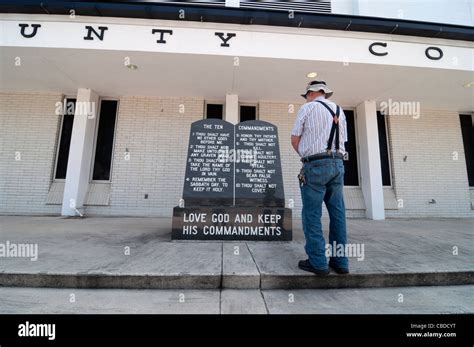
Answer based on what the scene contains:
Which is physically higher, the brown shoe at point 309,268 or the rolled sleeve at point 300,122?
the rolled sleeve at point 300,122

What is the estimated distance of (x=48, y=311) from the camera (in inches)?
80.3

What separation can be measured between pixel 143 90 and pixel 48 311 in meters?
6.65

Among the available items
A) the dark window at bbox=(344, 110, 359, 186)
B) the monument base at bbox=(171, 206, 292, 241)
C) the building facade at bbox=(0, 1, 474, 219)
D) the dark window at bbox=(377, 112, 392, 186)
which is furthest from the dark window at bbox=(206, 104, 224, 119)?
the dark window at bbox=(377, 112, 392, 186)

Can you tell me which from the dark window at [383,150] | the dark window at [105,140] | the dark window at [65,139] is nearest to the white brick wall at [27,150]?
the dark window at [65,139]

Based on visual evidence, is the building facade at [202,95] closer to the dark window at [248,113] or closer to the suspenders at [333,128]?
A: the dark window at [248,113]

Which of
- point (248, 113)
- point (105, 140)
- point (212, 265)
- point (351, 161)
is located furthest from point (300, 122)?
point (105, 140)

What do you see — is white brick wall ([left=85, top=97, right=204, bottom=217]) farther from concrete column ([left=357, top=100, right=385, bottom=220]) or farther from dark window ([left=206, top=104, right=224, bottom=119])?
concrete column ([left=357, top=100, right=385, bottom=220])

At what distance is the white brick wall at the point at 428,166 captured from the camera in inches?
317

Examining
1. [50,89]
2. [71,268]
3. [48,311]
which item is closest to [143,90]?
[50,89]

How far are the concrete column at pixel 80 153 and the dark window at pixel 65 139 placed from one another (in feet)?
2.09

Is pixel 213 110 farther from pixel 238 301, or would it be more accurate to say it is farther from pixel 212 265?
pixel 238 301

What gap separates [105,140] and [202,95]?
131 inches

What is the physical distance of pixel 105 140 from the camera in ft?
25.6
